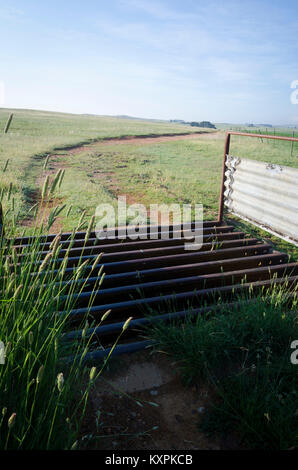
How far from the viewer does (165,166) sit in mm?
12539


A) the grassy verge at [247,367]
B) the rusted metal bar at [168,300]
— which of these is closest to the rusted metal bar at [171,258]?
the rusted metal bar at [168,300]

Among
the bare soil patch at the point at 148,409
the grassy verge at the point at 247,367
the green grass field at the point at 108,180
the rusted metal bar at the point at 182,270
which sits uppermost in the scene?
the green grass field at the point at 108,180

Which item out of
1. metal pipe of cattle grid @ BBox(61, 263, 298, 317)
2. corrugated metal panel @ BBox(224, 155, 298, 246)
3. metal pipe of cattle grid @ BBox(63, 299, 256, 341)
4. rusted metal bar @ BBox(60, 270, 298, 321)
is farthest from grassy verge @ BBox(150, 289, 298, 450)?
corrugated metal panel @ BBox(224, 155, 298, 246)

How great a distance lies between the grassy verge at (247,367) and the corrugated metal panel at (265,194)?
1.43m

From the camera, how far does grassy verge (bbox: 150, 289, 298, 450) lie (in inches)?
68.7

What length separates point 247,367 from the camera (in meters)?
2.18

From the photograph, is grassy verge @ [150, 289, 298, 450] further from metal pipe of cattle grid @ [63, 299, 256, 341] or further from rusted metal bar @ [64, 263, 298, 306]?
rusted metal bar @ [64, 263, 298, 306]

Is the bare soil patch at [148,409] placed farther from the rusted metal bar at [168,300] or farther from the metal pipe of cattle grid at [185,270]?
the metal pipe of cattle grid at [185,270]

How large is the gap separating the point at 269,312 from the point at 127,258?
177 cm

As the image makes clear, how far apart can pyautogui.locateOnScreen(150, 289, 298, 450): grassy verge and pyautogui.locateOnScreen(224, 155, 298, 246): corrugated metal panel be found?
4.70ft

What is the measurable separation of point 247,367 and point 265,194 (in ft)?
8.29

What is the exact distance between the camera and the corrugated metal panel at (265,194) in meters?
3.80

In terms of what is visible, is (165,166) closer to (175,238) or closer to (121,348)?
(175,238)
